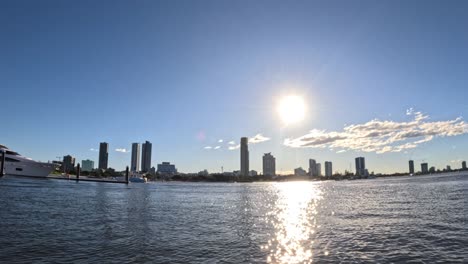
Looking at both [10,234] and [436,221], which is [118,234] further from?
[436,221]

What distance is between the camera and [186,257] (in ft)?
70.0

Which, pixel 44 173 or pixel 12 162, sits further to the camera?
pixel 44 173

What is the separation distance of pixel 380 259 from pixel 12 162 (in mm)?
172396

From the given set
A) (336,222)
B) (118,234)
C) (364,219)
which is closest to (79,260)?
(118,234)

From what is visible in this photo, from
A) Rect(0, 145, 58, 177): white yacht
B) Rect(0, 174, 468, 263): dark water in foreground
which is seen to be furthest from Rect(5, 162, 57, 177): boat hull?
Rect(0, 174, 468, 263): dark water in foreground

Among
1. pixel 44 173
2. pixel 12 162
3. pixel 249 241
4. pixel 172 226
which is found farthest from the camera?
pixel 44 173

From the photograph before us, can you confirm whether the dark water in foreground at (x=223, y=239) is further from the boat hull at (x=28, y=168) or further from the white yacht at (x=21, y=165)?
the boat hull at (x=28, y=168)

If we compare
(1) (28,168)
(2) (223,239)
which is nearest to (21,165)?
(1) (28,168)

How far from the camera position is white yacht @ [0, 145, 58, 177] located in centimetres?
14904

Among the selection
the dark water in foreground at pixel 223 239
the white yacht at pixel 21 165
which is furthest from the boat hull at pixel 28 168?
the dark water in foreground at pixel 223 239

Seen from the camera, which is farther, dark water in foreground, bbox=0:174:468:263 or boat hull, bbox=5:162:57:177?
boat hull, bbox=5:162:57:177

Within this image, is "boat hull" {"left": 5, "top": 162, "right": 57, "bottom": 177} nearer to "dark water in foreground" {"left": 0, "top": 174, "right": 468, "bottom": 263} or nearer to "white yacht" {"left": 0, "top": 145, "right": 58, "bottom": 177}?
"white yacht" {"left": 0, "top": 145, "right": 58, "bottom": 177}

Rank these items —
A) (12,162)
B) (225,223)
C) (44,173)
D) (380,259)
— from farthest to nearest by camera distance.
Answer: (44,173), (12,162), (225,223), (380,259)

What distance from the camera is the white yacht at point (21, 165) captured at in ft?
489
